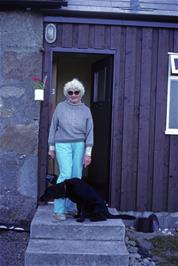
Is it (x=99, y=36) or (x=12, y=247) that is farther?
(x=99, y=36)

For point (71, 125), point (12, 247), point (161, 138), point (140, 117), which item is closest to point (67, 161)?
point (71, 125)

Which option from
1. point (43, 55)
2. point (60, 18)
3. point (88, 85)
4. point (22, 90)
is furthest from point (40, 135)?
point (88, 85)

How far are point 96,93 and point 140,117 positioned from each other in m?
1.47

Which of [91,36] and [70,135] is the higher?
[91,36]

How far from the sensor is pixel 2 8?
22.5 ft

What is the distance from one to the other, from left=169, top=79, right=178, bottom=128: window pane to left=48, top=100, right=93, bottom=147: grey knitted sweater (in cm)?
172

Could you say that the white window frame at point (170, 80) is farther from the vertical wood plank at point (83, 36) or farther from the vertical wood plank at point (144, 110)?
the vertical wood plank at point (83, 36)

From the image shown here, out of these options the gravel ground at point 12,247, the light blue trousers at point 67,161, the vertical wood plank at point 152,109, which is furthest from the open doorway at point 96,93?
the gravel ground at point 12,247

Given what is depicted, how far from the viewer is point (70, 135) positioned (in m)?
5.97

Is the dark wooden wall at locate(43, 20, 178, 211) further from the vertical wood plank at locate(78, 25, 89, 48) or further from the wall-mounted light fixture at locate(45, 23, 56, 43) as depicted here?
the wall-mounted light fixture at locate(45, 23, 56, 43)

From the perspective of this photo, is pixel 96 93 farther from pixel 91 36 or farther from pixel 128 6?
pixel 128 6

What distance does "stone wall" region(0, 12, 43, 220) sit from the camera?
22.7 feet

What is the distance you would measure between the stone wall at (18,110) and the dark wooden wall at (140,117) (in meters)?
0.82

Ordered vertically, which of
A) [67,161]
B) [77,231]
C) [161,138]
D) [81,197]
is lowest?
[77,231]
